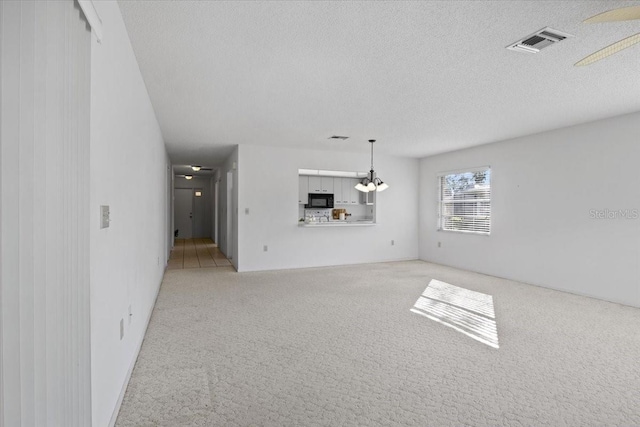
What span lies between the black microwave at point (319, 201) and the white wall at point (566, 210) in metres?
2.96

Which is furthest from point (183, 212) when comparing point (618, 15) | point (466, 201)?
point (618, 15)

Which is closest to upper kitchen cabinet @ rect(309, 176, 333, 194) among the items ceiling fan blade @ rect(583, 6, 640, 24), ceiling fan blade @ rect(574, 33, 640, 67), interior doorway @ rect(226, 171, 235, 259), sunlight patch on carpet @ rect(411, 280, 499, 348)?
interior doorway @ rect(226, 171, 235, 259)

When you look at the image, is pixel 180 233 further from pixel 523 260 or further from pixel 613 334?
pixel 613 334

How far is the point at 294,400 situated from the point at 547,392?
1.74m

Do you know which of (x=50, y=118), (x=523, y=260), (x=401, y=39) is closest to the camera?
(x=50, y=118)

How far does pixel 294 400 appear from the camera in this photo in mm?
2275

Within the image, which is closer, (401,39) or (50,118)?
(50,118)

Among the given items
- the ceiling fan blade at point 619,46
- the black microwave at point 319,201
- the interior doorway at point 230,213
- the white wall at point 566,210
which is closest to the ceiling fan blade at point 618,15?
the ceiling fan blade at point 619,46

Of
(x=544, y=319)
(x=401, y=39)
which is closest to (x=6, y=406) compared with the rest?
(x=401, y=39)

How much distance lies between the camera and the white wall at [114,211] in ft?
5.61

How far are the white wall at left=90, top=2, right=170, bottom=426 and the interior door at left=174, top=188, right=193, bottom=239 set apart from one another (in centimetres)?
1114

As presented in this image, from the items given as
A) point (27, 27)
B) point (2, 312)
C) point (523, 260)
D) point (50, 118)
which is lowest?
point (523, 260)

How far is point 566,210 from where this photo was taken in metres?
5.34

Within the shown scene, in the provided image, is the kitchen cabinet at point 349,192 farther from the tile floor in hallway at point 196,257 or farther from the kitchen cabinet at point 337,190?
the tile floor in hallway at point 196,257
